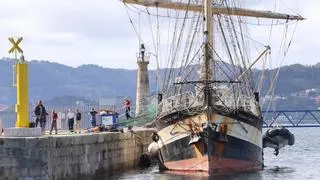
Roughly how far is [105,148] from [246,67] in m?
12.9

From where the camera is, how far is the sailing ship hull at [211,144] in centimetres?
3912

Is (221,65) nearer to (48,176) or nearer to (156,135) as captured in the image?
(156,135)

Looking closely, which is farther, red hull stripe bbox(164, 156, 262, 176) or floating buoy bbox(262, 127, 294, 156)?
floating buoy bbox(262, 127, 294, 156)

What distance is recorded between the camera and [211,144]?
39.0 m

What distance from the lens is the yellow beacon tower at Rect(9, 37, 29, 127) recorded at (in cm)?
3200

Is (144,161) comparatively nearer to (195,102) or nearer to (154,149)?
(154,149)

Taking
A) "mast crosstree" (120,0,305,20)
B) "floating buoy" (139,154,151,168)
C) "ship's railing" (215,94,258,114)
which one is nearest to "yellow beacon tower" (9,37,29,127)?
"ship's railing" (215,94,258,114)

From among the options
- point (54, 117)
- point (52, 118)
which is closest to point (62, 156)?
point (54, 117)

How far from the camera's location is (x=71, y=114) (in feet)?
144

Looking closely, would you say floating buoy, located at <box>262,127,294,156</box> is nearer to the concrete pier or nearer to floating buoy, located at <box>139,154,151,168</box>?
floating buoy, located at <box>139,154,151,168</box>

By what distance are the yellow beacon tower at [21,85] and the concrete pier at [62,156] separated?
1.39 metres

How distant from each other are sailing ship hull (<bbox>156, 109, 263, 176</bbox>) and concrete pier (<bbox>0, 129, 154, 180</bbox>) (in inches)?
97.8

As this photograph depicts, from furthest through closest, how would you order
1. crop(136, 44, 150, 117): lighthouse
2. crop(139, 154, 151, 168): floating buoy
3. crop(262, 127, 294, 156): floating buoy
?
1. crop(136, 44, 150, 117): lighthouse
2. crop(262, 127, 294, 156): floating buoy
3. crop(139, 154, 151, 168): floating buoy

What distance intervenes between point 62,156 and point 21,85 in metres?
3.05
